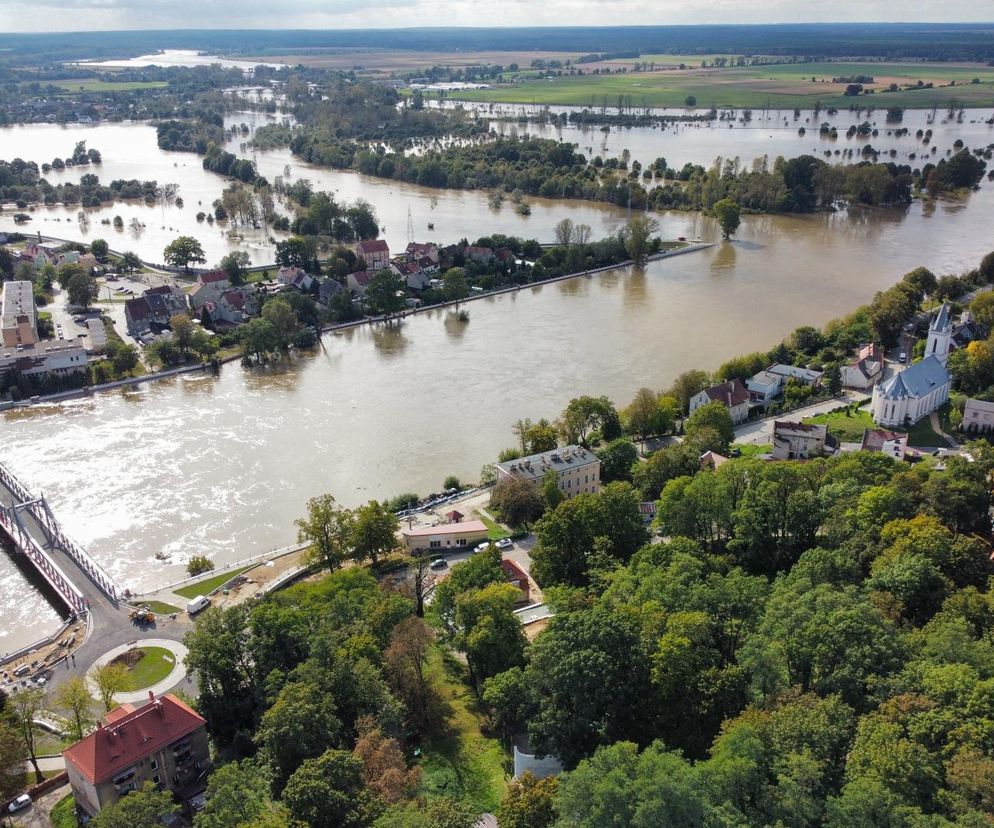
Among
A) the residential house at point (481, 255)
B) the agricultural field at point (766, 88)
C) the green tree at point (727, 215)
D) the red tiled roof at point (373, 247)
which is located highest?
the agricultural field at point (766, 88)

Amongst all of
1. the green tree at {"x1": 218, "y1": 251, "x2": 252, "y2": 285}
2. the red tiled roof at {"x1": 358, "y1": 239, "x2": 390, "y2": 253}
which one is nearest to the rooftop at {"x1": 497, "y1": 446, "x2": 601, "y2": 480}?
the green tree at {"x1": 218, "y1": 251, "x2": 252, "y2": 285}

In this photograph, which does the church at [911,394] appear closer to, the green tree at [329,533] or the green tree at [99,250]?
the green tree at [329,533]

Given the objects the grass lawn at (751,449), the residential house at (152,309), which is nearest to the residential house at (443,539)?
the grass lawn at (751,449)

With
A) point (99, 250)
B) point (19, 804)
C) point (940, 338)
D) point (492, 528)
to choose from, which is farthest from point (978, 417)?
point (99, 250)

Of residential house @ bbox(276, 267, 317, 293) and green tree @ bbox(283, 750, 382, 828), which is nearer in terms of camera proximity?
green tree @ bbox(283, 750, 382, 828)

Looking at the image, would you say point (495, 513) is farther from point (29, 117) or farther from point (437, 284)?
point (29, 117)

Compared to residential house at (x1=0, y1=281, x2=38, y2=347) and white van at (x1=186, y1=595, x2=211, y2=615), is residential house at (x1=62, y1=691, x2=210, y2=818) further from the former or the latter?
residential house at (x1=0, y1=281, x2=38, y2=347)

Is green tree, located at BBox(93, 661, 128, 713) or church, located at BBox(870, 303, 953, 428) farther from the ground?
church, located at BBox(870, 303, 953, 428)
